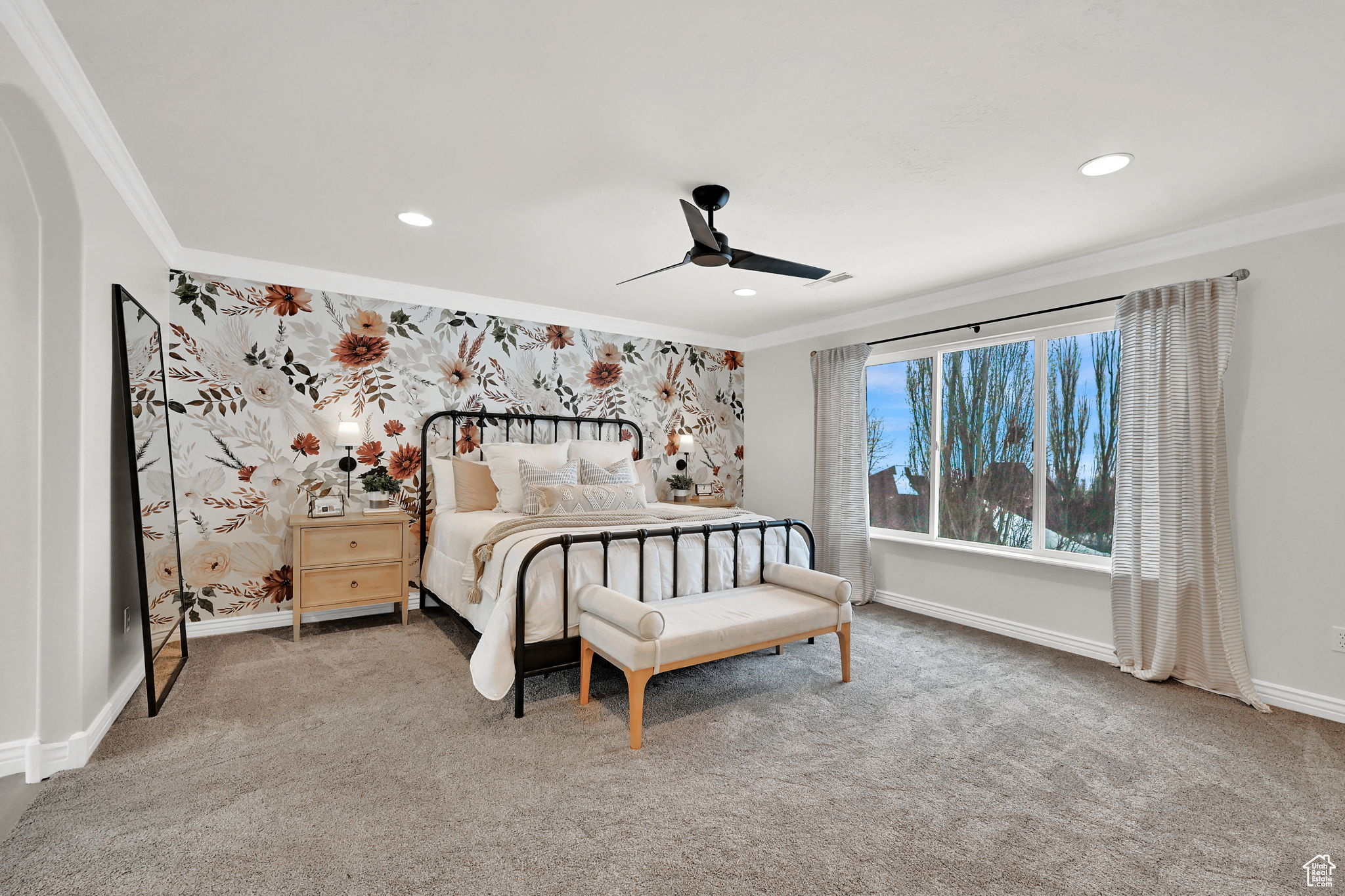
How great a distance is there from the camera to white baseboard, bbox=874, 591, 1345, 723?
111 inches

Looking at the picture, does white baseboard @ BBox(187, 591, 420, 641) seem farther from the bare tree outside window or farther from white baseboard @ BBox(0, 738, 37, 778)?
the bare tree outside window

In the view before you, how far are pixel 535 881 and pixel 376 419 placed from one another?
3.48m

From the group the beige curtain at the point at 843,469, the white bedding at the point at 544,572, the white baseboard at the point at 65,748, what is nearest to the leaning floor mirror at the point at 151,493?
the white baseboard at the point at 65,748

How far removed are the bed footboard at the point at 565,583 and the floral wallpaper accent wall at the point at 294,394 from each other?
6.95 feet

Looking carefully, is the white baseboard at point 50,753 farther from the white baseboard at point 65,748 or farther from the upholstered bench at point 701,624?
the upholstered bench at point 701,624

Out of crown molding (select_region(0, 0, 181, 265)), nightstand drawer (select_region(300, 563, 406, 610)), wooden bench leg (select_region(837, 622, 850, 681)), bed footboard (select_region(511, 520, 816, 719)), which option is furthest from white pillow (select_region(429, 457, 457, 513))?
wooden bench leg (select_region(837, 622, 850, 681))

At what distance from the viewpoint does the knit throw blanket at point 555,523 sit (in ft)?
10.5

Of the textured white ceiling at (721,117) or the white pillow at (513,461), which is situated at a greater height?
the textured white ceiling at (721,117)

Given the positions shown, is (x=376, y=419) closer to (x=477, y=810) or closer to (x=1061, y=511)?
(x=477, y=810)

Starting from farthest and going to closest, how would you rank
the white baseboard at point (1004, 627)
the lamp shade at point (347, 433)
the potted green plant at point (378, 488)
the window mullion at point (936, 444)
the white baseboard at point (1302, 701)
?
1. the window mullion at point (936, 444)
2. the potted green plant at point (378, 488)
3. the lamp shade at point (347, 433)
4. the white baseboard at point (1004, 627)
5. the white baseboard at point (1302, 701)

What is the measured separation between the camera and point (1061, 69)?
6.23ft

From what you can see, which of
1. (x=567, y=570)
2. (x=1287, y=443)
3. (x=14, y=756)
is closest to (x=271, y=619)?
(x=14, y=756)

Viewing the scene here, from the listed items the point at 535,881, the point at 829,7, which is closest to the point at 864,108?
the point at 829,7

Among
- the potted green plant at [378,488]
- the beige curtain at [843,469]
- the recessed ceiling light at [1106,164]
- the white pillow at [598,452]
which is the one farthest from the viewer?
the beige curtain at [843,469]
